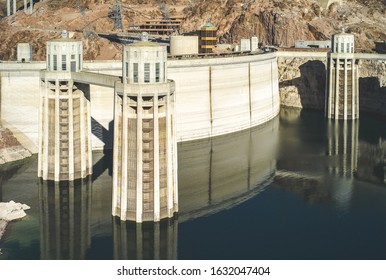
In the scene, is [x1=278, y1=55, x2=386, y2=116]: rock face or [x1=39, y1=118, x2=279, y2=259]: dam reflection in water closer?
[x1=39, y1=118, x2=279, y2=259]: dam reflection in water

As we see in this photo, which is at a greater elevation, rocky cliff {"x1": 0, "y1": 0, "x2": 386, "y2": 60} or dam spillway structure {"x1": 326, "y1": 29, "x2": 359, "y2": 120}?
rocky cliff {"x1": 0, "y1": 0, "x2": 386, "y2": 60}

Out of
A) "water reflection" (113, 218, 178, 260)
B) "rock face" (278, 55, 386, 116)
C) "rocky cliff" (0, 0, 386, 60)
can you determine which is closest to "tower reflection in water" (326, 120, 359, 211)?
"rock face" (278, 55, 386, 116)

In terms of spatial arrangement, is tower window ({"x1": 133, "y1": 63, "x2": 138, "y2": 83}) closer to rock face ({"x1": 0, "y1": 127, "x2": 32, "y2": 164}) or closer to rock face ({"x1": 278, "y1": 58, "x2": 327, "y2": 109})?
rock face ({"x1": 0, "y1": 127, "x2": 32, "y2": 164})

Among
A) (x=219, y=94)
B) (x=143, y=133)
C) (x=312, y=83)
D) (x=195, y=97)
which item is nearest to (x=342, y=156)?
(x=219, y=94)

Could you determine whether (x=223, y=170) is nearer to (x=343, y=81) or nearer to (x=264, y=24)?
(x=343, y=81)

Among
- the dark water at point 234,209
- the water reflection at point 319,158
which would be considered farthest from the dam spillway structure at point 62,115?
the water reflection at point 319,158
